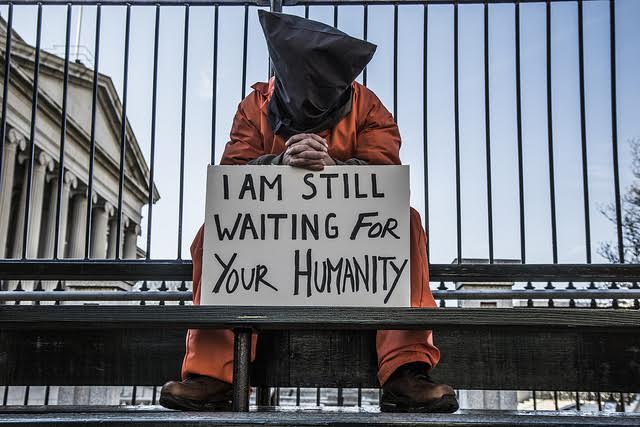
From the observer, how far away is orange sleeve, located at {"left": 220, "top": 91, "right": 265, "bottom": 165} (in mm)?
2779

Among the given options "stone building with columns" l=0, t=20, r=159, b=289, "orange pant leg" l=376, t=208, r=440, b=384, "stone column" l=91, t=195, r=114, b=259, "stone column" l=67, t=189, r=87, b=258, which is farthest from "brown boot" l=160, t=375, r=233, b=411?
"stone column" l=67, t=189, r=87, b=258

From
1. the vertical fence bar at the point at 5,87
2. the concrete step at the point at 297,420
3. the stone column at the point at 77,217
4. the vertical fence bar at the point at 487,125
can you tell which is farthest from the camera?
the stone column at the point at 77,217

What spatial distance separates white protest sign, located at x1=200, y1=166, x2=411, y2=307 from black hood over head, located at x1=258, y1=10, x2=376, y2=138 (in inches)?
20.6

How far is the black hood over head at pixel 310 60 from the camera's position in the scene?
2.40 m

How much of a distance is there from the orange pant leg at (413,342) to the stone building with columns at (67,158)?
16019 millimetres

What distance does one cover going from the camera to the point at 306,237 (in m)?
1.97

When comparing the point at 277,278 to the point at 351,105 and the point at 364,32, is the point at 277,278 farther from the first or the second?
the point at 364,32

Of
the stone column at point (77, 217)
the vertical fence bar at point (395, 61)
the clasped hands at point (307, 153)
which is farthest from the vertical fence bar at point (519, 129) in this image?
the stone column at point (77, 217)

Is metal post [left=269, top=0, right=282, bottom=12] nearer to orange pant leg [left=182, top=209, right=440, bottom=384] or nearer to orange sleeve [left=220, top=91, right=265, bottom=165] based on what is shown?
orange sleeve [left=220, top=91, right=265, bottom=165]

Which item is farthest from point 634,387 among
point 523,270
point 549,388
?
point 523,270

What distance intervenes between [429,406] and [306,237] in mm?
574

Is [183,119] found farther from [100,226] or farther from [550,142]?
[100,226]

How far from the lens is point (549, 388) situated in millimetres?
2344

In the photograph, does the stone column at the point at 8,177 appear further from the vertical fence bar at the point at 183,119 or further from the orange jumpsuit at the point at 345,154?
the orange jumpsuit at the point at 345,154
